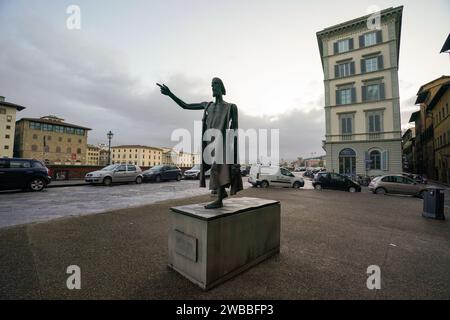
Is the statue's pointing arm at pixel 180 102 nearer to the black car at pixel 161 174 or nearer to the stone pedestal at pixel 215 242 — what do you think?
the stone pedestal at pixel 215 242

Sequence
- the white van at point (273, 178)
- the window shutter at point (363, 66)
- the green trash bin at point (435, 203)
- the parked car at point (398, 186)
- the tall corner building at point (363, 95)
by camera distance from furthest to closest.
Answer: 1. the window shutter at point (363, 66)
2. the tall corner building at point (363, 95)
3. the white van at point (273, 178)
4. the parked car at point (398, 186)
5. the green trash bin at point (435, 203)

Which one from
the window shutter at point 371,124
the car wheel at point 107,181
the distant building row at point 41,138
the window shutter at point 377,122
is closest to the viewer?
the car wheel at point 107,181

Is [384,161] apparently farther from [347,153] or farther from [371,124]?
[371,124]

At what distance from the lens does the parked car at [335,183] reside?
15344 millimetres

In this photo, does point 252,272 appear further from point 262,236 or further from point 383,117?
point 383,117

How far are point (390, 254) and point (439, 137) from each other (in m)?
33.9

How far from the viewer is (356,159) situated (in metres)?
25.4

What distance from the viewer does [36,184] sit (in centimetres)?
1107

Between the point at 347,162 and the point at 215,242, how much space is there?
28246mm

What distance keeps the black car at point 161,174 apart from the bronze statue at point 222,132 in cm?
1677

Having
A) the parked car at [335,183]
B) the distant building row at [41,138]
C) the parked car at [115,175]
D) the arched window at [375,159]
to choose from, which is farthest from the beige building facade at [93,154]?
the arched window at [375,159]

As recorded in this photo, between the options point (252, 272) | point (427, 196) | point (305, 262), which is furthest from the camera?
point (427, 196)

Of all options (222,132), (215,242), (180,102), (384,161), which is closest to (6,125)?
(180,102)

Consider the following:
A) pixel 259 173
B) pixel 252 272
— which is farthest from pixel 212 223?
pixel 259 173
